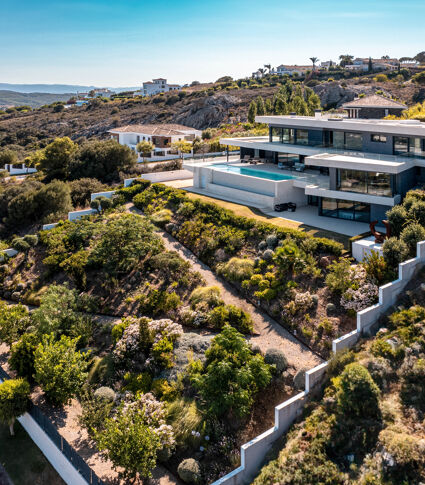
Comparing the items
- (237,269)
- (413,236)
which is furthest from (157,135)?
(413,236)

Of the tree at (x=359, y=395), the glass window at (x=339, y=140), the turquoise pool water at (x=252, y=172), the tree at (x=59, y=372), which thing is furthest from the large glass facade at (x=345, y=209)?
the tree at (x=59, y=372)

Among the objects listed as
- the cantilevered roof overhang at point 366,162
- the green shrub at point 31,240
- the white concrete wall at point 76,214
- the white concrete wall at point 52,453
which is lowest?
the white concrete wall at point 52,453

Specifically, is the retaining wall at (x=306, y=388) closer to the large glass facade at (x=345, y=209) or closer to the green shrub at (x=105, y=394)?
the green shrub at (x=105, y=394)

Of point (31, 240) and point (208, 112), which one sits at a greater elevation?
point (208, 112)

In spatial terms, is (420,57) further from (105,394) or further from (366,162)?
(105,394)

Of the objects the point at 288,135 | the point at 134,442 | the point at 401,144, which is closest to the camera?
the point at 134,442

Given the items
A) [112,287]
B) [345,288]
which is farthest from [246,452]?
[112,287]
